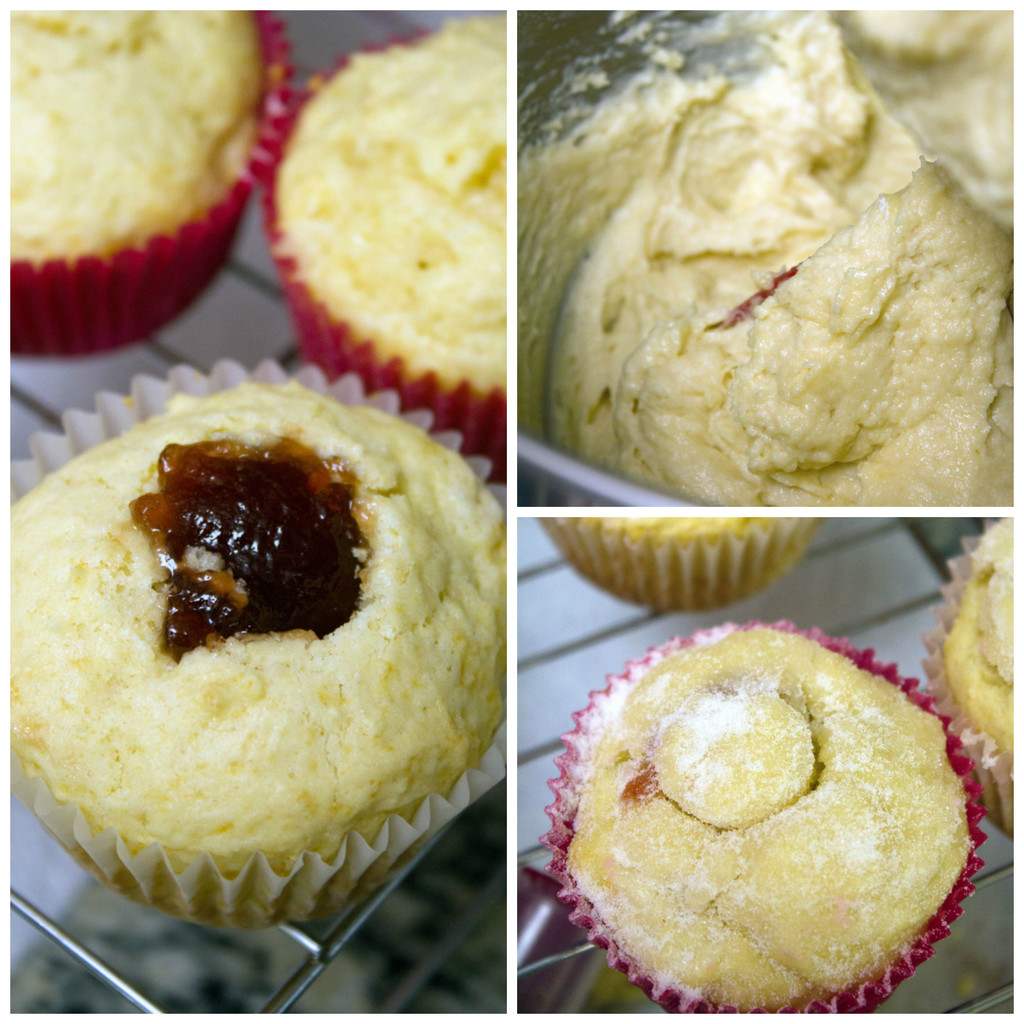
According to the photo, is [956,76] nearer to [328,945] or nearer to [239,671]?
[239,671]

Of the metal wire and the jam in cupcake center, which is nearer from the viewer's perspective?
the jam in cupcake center

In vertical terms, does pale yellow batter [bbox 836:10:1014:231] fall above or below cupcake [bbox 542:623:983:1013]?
above

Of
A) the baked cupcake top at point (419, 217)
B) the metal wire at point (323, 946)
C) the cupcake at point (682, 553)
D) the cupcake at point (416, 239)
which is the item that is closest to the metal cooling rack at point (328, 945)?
the metal wire at point (323, 946)

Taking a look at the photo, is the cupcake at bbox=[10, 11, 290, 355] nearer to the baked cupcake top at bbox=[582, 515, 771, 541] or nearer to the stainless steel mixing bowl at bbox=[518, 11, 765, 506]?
the stainless steel mixing bowl at bbox=[518, 11, 765, 506]

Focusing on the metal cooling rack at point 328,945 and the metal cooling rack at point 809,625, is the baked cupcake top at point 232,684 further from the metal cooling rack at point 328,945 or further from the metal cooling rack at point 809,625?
the metal cooling rack at point 809,625

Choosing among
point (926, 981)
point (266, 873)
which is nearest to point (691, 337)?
point (266, 873)

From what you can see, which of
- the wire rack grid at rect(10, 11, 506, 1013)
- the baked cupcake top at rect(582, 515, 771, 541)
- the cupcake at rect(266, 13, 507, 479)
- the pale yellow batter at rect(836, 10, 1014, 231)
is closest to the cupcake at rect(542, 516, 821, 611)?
the baked cupcake top at rect(582, 515, 771, 541)
